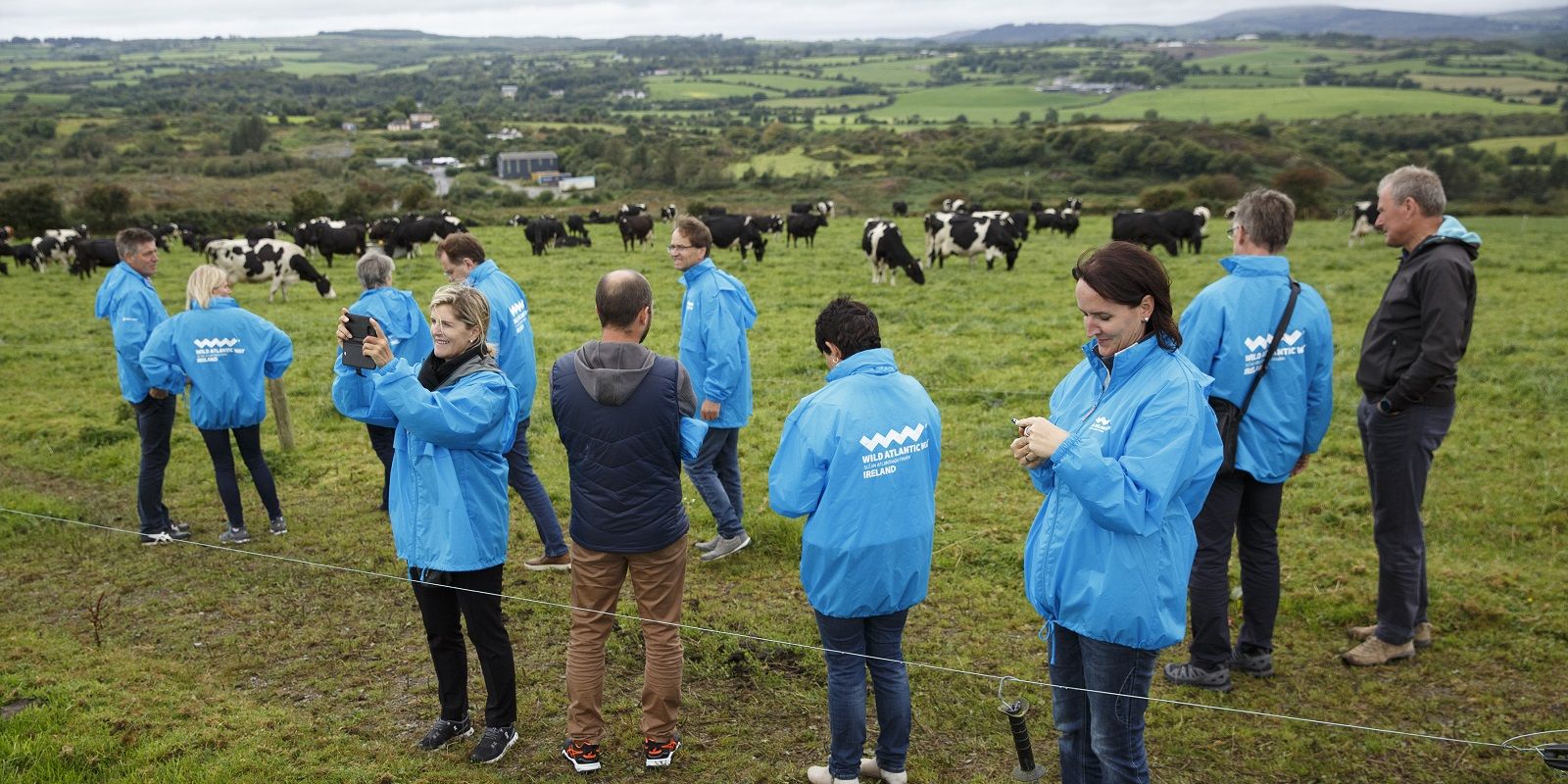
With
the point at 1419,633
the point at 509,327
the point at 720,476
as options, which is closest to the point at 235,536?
the point at 509,327

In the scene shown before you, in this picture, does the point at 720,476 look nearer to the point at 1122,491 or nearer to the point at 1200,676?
the point at 1200,676

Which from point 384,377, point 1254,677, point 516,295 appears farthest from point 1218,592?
point 516,295

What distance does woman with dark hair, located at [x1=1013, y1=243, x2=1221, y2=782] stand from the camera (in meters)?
2.90

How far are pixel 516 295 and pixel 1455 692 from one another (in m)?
5.86

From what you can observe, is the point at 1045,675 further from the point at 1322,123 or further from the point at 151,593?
the point at 1322,123

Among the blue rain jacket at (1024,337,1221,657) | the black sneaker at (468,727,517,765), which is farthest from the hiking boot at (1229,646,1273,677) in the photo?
the black sneaker at (468,727,517,765)

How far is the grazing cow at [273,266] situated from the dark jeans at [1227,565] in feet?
65.7

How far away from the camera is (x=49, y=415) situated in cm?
1095

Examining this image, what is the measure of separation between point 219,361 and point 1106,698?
20.2 ft

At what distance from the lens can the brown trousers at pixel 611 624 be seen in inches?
164

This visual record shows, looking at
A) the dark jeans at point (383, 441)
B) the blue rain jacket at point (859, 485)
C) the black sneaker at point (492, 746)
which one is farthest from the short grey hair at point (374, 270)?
the blue rain jacket at point (859, 485)

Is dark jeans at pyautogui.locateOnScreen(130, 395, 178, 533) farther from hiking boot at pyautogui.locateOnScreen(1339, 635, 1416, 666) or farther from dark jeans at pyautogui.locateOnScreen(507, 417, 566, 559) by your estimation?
hiking boot at pyautogui.locateOnScreen(1339, 635, 1416, 666)

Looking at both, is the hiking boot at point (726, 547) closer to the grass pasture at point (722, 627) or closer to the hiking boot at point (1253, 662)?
the grass pasture at point (722, 627)

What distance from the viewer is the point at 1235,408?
464cm
